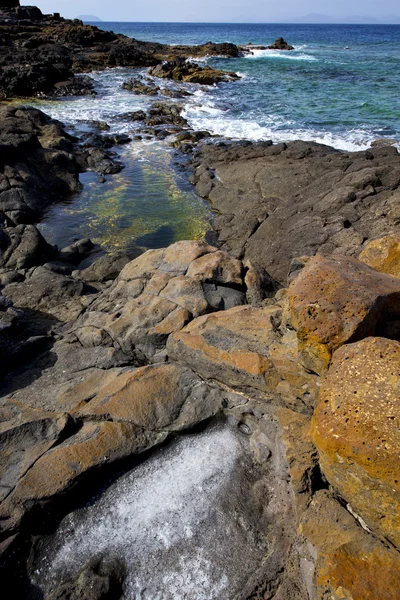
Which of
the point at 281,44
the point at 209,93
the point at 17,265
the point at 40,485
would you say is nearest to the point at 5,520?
the point at 40,485

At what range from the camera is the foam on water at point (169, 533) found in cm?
446

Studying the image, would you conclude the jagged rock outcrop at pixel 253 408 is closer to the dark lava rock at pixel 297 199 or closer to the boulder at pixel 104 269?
the boulder at pixel 104 269

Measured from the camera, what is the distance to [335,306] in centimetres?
509

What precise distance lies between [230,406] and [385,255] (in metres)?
3.48

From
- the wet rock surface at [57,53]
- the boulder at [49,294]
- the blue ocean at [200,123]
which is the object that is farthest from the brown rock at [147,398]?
the wet rock surface at [57,53]

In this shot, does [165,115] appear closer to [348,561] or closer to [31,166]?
[31,166]

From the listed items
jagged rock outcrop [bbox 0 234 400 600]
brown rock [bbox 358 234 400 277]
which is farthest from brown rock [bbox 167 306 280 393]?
brown rock [bbox 358 234 400 277]

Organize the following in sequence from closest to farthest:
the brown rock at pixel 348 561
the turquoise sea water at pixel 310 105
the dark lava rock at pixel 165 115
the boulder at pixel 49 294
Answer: the brown rock at pixel 348 561, the boulder at pixel 49 294, the turquoise sea water at pixel 310 105, the dark lava rock at pixel 165 115

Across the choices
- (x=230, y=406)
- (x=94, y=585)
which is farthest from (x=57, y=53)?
(x=94, y=585)

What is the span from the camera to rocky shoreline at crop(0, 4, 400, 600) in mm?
4102

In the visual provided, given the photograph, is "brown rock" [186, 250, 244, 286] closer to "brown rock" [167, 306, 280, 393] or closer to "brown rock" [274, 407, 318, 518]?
"brown rock" [167, 306, 280, 393]

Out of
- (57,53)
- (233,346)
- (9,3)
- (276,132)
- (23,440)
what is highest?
(9,3)

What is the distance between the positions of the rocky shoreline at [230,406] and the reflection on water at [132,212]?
421cm

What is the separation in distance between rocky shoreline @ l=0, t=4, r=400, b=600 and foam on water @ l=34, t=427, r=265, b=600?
0.13 feet
